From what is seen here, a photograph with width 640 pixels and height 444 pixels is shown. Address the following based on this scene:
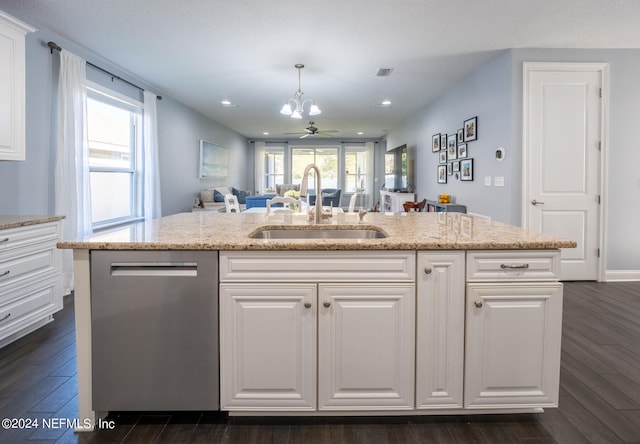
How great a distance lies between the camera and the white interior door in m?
4.25

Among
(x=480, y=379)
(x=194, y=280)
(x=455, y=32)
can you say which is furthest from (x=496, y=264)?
(x=455, y=32)

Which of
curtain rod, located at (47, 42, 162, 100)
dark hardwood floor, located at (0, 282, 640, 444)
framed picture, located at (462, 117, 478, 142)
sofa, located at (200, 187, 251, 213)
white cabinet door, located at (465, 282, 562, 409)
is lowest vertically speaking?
dark hardwood floor, located at (0, 282, 640, 444)

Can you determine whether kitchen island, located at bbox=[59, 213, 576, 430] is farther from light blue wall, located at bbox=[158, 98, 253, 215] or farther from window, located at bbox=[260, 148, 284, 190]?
window, located at bbox=[260, 148, 284, 190]

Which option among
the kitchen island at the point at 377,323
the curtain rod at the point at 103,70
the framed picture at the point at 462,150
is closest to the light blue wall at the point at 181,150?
the curtain rod at the point at 103,70

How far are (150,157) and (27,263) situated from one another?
3.21 meters

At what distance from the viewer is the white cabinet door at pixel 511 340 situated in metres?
1.70

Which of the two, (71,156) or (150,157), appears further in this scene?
(150,157)

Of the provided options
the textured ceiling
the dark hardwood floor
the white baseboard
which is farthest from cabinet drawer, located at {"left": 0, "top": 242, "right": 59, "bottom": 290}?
the white baseboard

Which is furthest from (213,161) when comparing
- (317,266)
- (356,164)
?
(317,266)

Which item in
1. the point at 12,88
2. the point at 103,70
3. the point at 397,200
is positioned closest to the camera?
the point at 12,88

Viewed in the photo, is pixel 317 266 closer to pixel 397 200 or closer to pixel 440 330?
pixel 440 330

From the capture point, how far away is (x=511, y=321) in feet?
5.61

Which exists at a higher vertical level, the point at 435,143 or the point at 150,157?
the point at 435,143

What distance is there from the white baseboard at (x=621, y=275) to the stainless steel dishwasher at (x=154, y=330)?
456 centimetres
